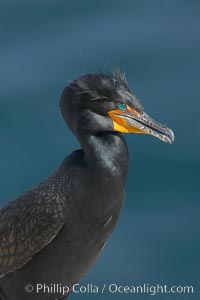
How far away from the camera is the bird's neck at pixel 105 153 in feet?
13.7

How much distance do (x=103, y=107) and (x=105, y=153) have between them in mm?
207

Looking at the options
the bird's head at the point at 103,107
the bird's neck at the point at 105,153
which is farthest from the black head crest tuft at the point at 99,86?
the bird's neck at the point at 105,153

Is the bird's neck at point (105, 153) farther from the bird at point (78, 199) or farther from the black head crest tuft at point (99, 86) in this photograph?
the black head crest tuft at point (99, 86)

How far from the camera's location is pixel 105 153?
4.18 metres

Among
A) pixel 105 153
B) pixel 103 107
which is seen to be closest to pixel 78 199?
pixel 105 153

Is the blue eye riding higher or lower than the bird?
higher

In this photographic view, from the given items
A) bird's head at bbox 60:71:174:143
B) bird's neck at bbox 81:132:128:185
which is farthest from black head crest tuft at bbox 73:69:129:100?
bird's neck at bbox 81:132:128:185

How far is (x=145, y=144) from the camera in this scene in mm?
6148

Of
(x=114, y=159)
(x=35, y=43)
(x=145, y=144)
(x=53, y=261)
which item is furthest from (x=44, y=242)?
(x=35, y=43)

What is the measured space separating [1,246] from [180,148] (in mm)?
1990

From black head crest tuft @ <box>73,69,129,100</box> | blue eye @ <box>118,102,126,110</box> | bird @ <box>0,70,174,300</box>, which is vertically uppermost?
black head crest tuft @ <box>73,69,129,100</box>

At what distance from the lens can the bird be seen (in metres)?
4.12

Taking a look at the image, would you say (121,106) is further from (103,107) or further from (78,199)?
(78,199)

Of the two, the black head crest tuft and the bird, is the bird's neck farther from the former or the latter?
the black head crest tuft
